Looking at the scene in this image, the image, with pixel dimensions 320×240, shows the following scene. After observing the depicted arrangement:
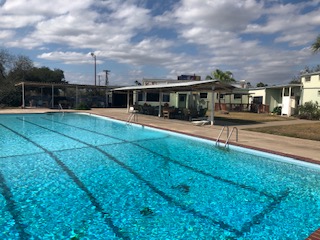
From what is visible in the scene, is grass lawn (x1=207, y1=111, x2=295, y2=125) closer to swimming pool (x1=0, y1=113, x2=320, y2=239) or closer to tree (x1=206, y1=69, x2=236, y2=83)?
swimming pool (x1=0, y1=113, x2=320, y2=239)

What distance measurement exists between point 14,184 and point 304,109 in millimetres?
20385

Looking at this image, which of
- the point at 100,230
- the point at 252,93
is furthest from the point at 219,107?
the point at 100,230

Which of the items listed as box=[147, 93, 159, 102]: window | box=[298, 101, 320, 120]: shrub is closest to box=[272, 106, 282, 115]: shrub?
box=[298, 101, 320, 120]: shrub

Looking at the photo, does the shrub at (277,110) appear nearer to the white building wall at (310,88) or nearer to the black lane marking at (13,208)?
the white building wall at (310,88)

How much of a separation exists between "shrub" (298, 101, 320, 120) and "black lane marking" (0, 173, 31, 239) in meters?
20.3

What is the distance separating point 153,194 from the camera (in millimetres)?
5641

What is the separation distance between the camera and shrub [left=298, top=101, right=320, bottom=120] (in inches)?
765

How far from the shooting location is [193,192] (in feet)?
18.9

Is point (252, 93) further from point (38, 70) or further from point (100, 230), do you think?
point (38, 70)

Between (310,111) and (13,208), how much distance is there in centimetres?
2070

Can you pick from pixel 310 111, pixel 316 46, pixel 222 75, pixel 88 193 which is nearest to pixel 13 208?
pixel 88 193

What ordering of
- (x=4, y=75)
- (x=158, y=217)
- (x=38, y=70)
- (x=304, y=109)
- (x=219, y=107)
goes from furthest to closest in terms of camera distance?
(x=38, y=70)
(x=4, y=75)
(x=219, y=107)
(x=304, y=109)
(x=158, y=217)

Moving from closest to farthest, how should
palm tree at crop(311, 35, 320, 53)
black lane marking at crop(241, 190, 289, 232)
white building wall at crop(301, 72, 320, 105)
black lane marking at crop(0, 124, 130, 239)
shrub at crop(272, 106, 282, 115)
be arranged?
black lane marking at crop(0, 124, 130, 239)
black lane marking at crop(241, 190, 289, 232)
palm tree at crop(311, 35, 320, 53)
white building wall at crop(301, 72, 320, 105)
shrub at crop(272, 106, 282, 115)

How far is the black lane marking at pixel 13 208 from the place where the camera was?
4.00 meters
